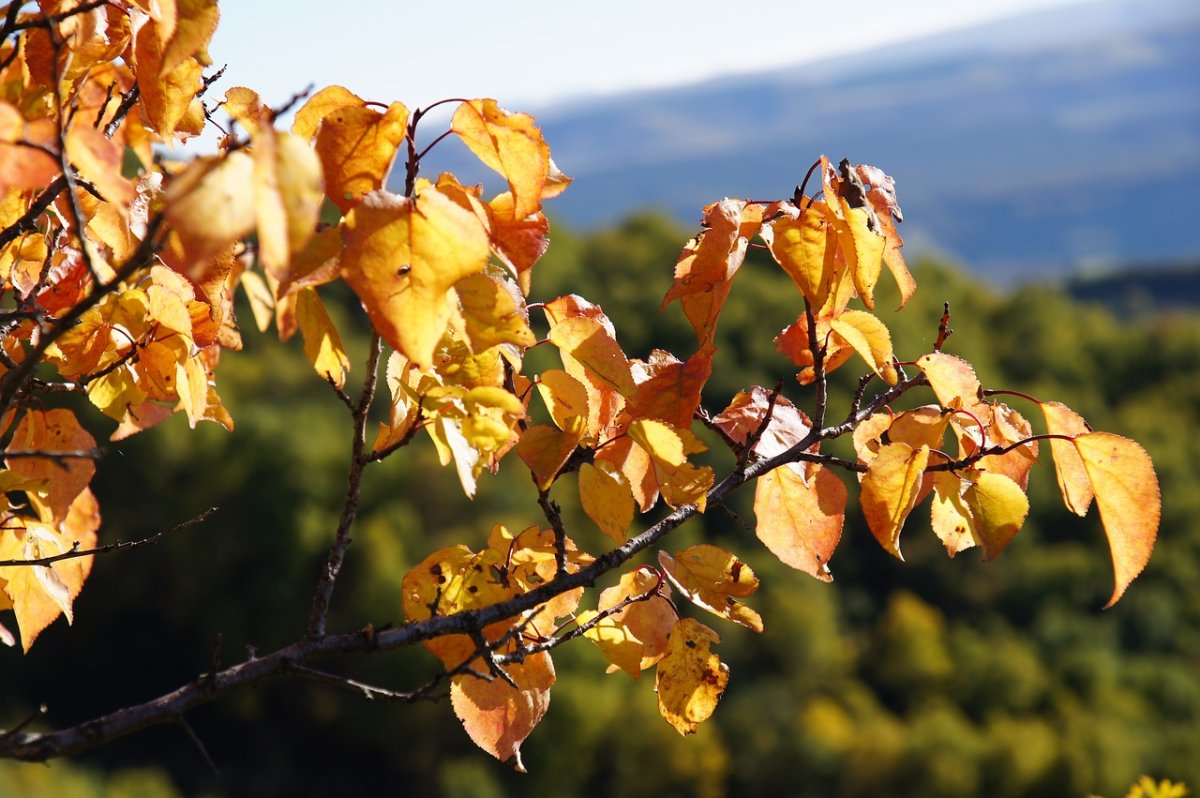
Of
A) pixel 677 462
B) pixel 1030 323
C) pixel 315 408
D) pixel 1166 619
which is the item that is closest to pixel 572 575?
pixel 677 462

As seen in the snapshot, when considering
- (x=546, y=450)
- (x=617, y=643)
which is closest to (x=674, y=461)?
(x=546, y=450)

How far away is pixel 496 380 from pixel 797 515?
30cm

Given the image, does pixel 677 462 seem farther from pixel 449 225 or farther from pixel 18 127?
pixel 18 127

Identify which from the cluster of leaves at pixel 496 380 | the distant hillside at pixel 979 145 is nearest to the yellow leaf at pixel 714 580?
the cluster of leaves at pixel 496 380

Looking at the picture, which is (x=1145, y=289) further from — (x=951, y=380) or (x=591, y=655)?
(x=951, y=380)

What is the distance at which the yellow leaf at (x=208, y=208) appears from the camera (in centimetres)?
47

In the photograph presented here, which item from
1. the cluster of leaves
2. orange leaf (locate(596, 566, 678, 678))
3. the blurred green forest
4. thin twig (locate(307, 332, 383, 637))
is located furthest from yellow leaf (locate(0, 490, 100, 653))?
the blurred green forest

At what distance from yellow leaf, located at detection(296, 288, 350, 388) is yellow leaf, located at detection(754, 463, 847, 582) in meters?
0.35

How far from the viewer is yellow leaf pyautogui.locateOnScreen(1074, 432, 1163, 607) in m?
0.82

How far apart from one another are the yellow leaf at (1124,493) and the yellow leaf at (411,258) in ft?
1.56

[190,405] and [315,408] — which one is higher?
[190,405]

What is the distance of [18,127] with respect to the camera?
578 millimetres

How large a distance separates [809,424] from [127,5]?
2.02 feet

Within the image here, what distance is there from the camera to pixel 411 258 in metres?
0.64
